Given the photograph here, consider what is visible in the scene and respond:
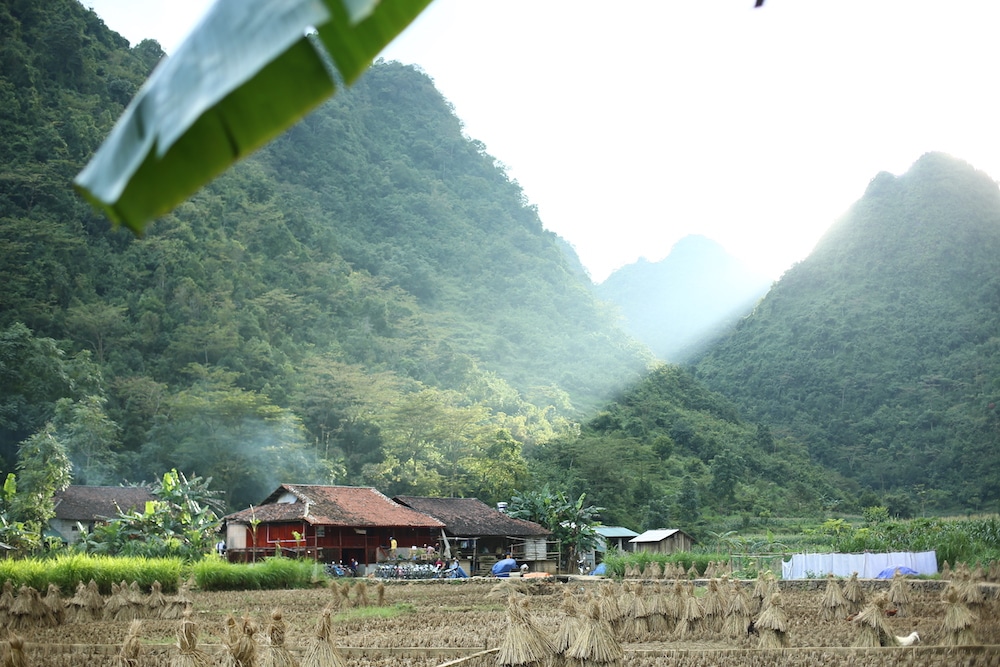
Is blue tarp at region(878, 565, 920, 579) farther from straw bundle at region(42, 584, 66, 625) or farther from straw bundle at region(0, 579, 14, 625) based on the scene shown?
straw bundle at region(0, 579, 14, 625)

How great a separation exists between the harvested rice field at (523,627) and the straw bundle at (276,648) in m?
0.02

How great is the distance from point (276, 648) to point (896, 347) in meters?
65.1

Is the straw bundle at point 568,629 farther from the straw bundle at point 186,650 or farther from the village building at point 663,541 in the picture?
the village building at point 663,541

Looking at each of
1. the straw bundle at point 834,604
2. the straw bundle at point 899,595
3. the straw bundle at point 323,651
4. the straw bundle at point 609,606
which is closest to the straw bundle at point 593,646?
the straw bundle at point 323,651

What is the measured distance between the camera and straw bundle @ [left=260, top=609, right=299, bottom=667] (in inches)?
324

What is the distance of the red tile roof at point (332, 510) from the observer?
3139cm

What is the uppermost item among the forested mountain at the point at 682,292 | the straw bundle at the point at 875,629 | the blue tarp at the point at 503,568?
the forested mountain at the point at 682,292

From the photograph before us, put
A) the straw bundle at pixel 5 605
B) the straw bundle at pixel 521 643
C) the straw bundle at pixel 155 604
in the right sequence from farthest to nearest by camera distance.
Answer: the straw bundle at pixel 155 604 → the straw bundle at pixel 5 605 → the straw bundle at pixel 521 643

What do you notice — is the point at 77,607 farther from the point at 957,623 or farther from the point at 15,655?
the point at 957,623

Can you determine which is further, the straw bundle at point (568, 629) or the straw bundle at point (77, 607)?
the straw bundle at point (77, 607)

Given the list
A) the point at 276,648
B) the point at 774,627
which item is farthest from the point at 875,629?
the point at 276,648

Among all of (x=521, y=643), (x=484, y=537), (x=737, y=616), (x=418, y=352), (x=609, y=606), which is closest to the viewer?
(x=521, y=643)

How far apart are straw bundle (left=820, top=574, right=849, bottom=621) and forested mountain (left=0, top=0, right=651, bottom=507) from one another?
19798 millimetres

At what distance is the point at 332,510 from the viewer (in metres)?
32.2
